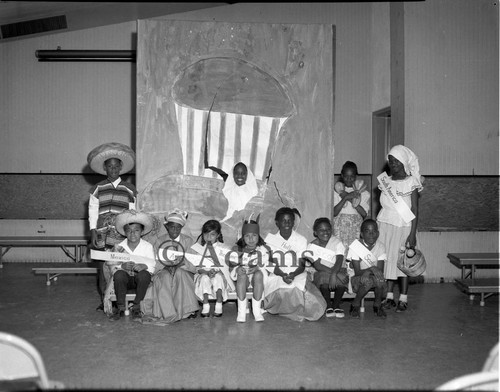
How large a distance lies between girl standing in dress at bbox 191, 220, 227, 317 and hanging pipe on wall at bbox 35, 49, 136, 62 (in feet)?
12.1

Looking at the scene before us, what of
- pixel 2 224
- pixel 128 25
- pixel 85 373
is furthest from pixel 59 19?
pixel 85 373

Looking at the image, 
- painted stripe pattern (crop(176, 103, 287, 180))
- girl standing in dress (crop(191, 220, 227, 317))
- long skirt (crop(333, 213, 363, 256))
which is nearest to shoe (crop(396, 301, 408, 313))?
long skirt (crop(333, 213, 363, 256))

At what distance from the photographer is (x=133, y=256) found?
4.88 m

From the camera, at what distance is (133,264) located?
191 inches

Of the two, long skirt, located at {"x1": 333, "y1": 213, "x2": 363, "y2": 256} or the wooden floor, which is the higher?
long skirt, located at {"x1": 333, "y1": 213, "x2": 363, "y2": 256}

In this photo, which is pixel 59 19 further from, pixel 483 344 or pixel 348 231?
pixel 483 344

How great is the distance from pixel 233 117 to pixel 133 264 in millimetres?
1704

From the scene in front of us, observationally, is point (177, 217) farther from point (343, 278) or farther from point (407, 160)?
point (407, 160)

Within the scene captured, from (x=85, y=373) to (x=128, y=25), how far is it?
5.42m

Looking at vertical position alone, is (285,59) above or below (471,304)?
above

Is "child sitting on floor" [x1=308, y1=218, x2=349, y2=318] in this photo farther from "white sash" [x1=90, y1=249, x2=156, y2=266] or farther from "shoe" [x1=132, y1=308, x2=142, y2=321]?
"shoe" [x1=132, y1=308, x2=142, y2=321]

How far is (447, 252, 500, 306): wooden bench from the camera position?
550 cm

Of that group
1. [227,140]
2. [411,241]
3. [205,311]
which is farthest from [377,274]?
[227,140]

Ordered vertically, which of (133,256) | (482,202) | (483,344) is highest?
(482,202)
